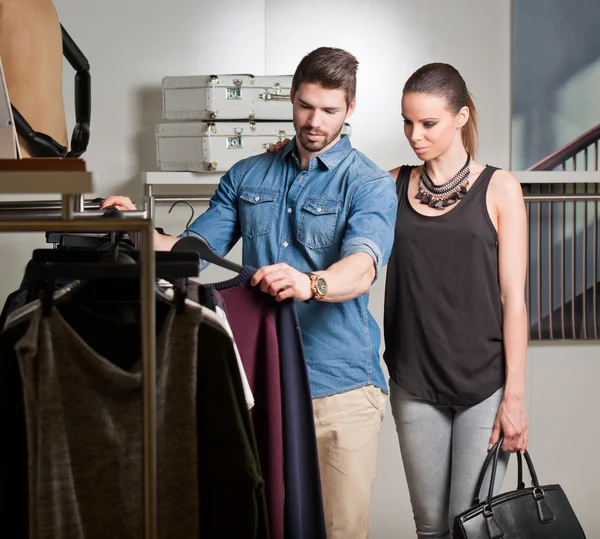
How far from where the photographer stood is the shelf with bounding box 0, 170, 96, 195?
3.14 ft

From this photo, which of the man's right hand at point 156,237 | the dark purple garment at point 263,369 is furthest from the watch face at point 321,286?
the man's right hand at point 156,237

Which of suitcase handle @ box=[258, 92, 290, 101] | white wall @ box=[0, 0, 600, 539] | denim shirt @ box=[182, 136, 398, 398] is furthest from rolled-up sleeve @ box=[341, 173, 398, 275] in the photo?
white wall @ box=[0, 0, 600, 539]

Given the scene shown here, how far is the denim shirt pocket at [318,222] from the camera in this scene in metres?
1.73

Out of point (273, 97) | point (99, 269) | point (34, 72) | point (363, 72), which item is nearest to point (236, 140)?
point (273, 97)

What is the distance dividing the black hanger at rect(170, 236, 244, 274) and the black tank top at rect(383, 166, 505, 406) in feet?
2.19

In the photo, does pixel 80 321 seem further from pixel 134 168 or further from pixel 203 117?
pixel 134 168

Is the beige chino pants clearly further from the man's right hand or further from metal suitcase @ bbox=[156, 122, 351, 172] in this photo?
metal suitcase @ bbox=[156, 122, 351, 172]

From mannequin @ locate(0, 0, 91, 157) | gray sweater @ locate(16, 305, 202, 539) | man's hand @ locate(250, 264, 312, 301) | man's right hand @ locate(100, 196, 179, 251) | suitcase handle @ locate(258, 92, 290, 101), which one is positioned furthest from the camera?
suitcase handle @ locate(258, 92, 290, 101)

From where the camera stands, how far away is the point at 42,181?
3.18 ft

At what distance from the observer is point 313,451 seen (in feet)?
4.50

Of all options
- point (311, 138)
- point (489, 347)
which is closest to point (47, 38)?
point (311, 138)

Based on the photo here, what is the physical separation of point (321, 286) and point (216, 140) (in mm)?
1363

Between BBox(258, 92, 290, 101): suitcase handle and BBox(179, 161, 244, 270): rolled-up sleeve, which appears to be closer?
BBox(179, 161, 244, 270): rolled-up sleeve

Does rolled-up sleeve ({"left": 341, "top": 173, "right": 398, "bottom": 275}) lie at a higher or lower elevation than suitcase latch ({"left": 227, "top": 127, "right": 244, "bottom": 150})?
lower
